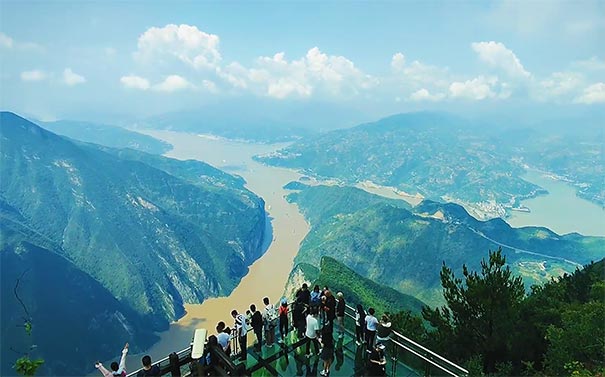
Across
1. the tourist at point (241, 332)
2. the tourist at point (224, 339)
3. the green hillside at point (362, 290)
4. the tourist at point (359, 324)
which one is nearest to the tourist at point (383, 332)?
the tourist at point (359, 324)

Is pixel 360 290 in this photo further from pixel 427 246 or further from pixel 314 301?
pixel 314 301

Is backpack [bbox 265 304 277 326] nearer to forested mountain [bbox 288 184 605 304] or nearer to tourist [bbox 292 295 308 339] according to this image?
tourist [bbox 292 295 308 339]

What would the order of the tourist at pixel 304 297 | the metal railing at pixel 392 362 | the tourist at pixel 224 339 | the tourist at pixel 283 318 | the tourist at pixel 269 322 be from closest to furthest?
the metal railing at pixel 392 362 < the tourist at pixel 224 339 < the tourist at pixel 269 322 < the tourist at pixel 283 318 < the tourist at pixel 304 297

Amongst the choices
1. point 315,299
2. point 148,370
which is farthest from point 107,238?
point 148,370

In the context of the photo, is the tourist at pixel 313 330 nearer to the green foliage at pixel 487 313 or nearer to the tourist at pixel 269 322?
the tourist at pixel 269 322

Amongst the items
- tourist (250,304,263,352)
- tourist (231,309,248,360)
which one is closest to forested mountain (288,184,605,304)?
tourist (250,304,263,352)

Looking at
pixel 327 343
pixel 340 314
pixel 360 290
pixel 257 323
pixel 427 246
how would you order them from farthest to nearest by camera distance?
pixel 427 246
pixel 360 290
pixel 340 314
pixel 327 343
pixel 257 323
